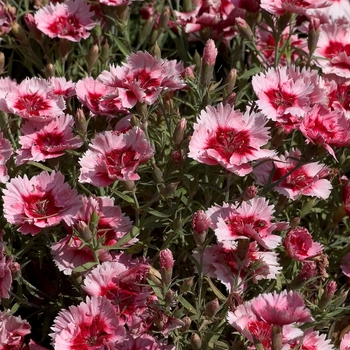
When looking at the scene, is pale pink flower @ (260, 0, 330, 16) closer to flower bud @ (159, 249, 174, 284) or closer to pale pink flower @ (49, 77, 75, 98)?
pale pink flower @ (49, 77, 75, 98)

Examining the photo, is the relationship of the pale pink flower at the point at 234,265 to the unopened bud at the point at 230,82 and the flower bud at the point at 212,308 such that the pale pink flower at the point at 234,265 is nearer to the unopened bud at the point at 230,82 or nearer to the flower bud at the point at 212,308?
the flower bud at the point at 212,308

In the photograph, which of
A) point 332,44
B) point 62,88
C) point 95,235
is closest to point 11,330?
point 95,235

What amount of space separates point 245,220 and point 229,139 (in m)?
0.26

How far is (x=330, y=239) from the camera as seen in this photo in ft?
9.29

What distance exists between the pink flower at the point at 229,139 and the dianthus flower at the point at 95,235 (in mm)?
372

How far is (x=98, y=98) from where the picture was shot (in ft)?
8.44

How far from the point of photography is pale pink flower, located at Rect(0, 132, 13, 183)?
2350 millimetres

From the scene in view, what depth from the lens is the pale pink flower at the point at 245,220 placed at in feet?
7.07

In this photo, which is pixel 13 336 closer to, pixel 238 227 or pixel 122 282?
pixel 122 282

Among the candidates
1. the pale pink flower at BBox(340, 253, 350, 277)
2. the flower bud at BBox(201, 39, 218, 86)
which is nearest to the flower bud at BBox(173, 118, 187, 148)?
the flower bud at BBox(201, 39, 218, 86)

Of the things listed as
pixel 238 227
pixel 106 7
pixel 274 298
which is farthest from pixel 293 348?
pixel 106 7

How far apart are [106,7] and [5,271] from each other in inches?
53.9

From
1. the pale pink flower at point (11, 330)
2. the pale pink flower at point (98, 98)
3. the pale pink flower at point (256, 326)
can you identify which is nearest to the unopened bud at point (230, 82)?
the pale pink flower at point (98, 98)

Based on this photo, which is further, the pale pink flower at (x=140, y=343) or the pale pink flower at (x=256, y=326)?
the pale pink flower at (x=140, y=343)
